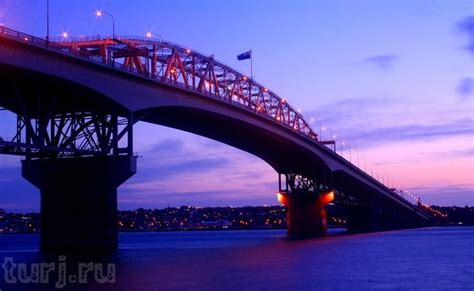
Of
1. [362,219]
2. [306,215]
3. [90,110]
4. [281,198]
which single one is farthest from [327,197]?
[90,110]

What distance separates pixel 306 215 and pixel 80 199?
6108cm

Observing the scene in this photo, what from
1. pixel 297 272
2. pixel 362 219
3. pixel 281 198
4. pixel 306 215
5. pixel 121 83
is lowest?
pixel 297 272

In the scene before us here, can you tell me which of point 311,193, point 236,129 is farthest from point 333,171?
point 236,129

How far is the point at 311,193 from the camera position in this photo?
367ft

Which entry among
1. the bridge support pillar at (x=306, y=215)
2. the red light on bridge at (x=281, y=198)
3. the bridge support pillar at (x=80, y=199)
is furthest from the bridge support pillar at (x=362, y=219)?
the bridge support pillar at (x=80, y=199)

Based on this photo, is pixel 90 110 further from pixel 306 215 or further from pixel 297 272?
pixel 306 215

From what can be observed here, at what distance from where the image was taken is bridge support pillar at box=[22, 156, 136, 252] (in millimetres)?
56031

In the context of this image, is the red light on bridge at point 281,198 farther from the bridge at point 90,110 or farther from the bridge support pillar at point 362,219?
the bridge at point 90,110

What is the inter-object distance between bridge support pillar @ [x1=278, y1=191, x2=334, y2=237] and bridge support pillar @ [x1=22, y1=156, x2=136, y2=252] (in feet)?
192

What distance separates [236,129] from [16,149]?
111 feet

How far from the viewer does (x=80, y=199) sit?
186 ft

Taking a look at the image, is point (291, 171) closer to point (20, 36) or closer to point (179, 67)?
point (179, 67)

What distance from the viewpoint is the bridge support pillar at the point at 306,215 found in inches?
4434

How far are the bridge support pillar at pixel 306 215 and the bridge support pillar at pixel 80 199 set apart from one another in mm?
58652
